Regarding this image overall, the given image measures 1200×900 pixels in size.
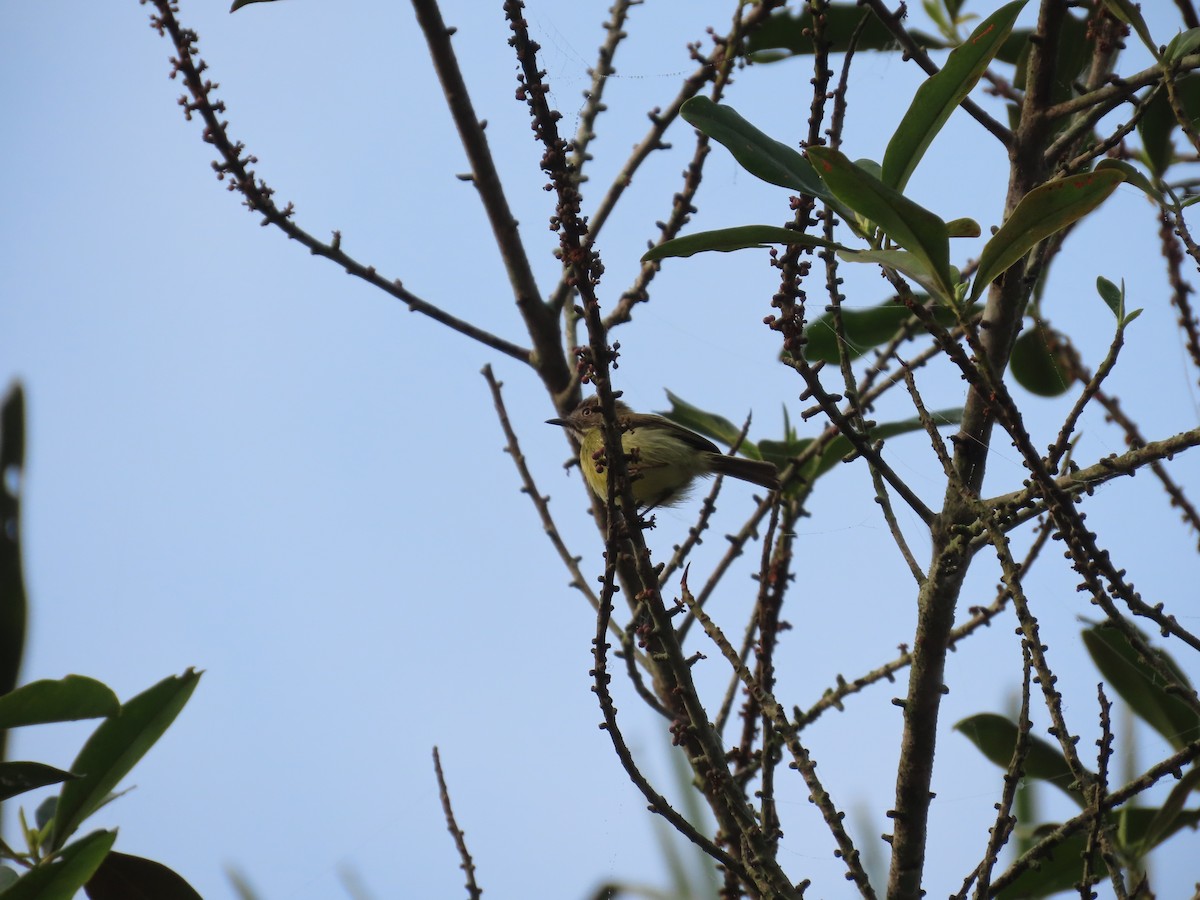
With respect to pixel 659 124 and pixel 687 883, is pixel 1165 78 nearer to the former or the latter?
pixel 687 883

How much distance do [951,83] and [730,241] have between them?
50 centimetres

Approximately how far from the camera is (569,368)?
13.4ft

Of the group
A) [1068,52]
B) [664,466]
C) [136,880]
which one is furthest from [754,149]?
[664,466]

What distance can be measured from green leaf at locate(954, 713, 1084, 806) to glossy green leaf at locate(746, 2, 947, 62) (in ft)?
7.22

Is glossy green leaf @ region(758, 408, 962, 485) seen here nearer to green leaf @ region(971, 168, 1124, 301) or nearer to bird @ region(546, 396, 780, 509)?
bird @ region(546, 396, 780, 509)

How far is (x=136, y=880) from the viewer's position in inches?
93.5

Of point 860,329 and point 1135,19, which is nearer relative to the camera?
point 1135,19

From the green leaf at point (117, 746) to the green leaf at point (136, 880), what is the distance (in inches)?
5.0

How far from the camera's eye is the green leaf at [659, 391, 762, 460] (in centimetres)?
411

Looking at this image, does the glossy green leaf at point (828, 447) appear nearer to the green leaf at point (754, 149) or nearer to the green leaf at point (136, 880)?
the green leaf at point (754, 149)

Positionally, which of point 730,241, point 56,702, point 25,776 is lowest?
point 25,776

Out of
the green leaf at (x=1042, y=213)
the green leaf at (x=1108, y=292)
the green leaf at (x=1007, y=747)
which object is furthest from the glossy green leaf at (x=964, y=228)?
the green leaf at (x=1007, y=747)

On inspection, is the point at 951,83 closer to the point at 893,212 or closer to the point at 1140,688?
the point at 893,212

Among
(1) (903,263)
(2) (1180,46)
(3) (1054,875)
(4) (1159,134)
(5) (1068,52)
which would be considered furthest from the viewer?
(5) (1068,52)
